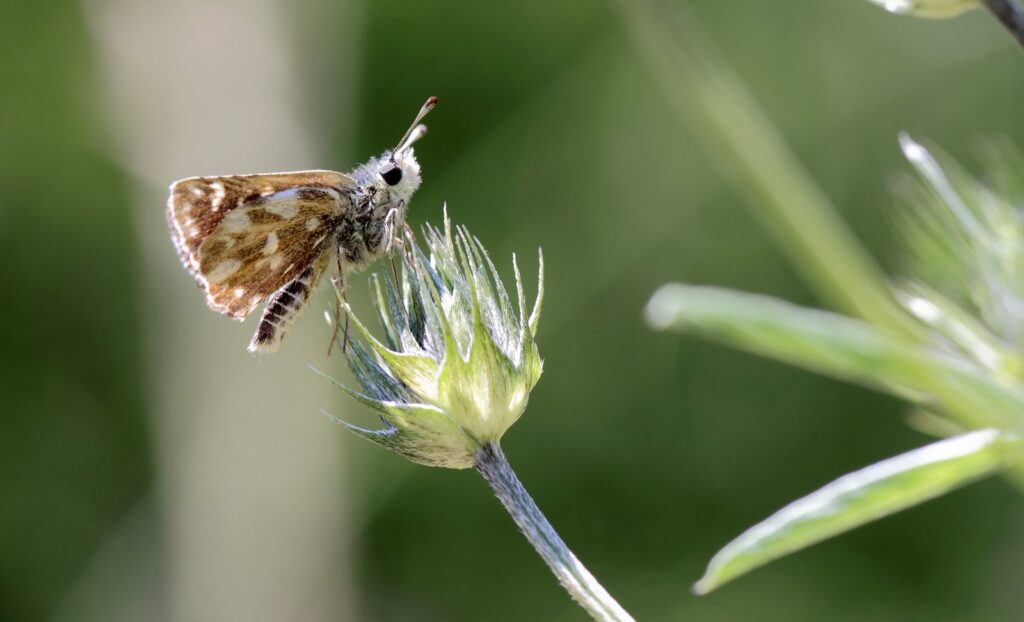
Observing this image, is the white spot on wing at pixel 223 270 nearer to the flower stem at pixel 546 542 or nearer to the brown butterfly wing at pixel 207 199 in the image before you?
the brown butterfly wing at pixel 207 199

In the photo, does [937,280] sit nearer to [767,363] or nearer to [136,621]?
[767,363]

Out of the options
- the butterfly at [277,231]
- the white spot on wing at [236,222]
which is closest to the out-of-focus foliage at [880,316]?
the butterfly at [277,231]

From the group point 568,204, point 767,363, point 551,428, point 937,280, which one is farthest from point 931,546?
point 937,280

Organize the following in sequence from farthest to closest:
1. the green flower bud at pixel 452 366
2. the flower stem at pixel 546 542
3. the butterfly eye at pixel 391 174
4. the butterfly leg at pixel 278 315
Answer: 1. the butterfly eye at pixel 391 174
2. the butterfly leg at pixel 278 315
3. the green flower bud at pixel 452 366
4. the flower stem at pixel 546 542

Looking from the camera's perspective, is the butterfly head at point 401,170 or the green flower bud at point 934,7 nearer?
the green flower bud at point 934,7

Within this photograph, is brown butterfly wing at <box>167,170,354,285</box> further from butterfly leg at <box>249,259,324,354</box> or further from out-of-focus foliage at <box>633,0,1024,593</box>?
out-of-focus foliage at <box>633,0,1024,593</box>

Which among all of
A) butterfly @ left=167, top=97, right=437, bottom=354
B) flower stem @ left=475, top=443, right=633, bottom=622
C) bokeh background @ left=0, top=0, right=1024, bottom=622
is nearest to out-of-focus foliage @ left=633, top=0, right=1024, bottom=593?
flower stem @ left=475, top=443, right=633, bottom=622

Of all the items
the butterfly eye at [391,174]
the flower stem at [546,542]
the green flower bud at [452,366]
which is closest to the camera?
→ the flower stem at [546,542]
